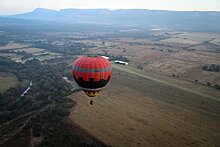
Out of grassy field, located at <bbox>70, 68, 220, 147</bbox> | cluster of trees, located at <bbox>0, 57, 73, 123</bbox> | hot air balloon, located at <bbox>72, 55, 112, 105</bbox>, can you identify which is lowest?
cluster of trees, located at <bbox>0, 57, 73, 123</bbox>

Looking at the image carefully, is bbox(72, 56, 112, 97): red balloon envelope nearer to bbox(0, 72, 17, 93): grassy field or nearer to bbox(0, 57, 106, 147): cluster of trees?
bbox(0, 57, 106, 147): cluster of trees

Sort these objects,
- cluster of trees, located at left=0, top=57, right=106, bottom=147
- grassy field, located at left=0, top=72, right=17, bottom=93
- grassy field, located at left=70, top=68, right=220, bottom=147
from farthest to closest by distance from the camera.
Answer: grassy field, located at left=0, top=72, right=17, bottom=93
cluster of trees, located at left=0, top=57, right=106, bottom=147
grassy field, located at left=70, top=68, right=220, bottom=147

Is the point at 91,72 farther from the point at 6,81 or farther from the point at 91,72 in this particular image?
the point at 6,81

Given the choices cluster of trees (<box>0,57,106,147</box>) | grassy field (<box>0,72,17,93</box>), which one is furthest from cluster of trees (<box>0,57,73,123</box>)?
grassy field (<box>0,72,17,93</box>)

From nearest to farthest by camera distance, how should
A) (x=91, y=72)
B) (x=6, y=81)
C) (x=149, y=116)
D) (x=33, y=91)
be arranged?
(x=91, y=72), (x=149, y=116), (x=33, y=91), (x=6, y=81)

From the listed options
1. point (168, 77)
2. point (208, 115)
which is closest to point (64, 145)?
point (208, 115)

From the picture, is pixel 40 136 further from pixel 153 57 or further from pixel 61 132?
pixel 153 57

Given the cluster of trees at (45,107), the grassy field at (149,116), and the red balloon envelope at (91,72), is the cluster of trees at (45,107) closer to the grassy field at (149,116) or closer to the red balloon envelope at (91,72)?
the grassy field at (149,116)

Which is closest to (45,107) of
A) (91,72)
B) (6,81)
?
(91,72)
